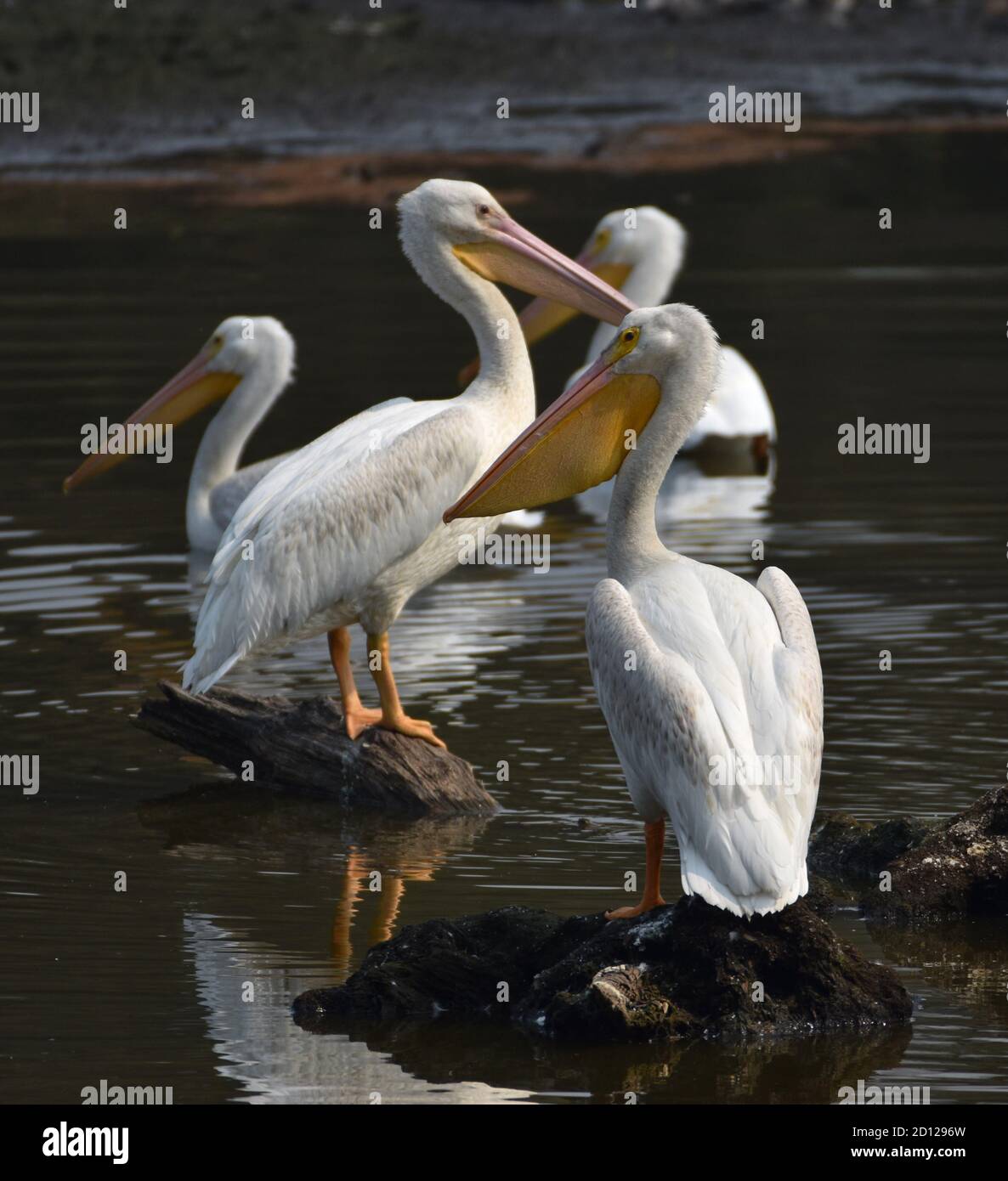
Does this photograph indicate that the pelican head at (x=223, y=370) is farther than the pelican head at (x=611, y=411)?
Yes

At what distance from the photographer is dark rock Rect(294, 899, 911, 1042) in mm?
4875

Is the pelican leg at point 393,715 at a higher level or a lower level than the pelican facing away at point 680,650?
lower

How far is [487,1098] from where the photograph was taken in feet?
15.4

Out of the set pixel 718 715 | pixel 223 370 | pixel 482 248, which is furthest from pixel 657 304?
pixel 718 715

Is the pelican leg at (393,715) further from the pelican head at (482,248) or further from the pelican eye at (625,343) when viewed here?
the pelican eye at (625,343)

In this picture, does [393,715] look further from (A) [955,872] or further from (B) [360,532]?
(A) [955,872]

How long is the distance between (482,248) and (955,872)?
2.99 m

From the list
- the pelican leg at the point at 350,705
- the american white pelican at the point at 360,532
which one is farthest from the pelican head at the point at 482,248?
the pelican leg at the point at 350,705

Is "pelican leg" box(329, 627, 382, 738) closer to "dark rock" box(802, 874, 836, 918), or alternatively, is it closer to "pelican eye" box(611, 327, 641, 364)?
"dark rock" box(802, 874, 836, 918)

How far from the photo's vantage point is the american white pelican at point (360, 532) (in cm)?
704

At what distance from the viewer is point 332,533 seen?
7.04 metres

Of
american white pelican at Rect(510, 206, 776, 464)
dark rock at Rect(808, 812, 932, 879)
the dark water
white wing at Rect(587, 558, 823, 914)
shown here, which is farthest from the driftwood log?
american white pelican at Rect(510, 206, 776, 464)

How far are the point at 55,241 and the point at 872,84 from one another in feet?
38.8

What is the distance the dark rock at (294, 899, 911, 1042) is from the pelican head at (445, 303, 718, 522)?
1.23 meters
